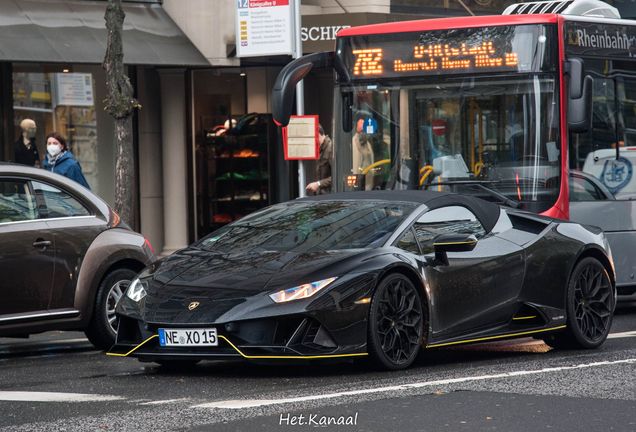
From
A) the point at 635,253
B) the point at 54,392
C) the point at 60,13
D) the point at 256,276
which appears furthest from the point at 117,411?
the point at 60,13

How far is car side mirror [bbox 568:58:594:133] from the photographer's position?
9930 millimetres

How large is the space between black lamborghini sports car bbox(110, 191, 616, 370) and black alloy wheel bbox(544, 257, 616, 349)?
1cm

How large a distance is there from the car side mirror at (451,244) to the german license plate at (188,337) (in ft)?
5.60

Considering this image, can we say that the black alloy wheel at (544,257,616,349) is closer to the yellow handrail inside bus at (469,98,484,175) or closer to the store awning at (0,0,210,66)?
the yellow handrail inside bus at (469,98,484,175)

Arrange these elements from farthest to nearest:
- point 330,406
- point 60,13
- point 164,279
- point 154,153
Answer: point 154,153 < point 60,13 < point 164,279 < point 330,406

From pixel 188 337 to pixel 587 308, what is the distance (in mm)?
3408

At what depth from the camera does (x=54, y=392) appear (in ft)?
21.2

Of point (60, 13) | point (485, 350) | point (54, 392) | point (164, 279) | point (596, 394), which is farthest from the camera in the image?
point (60, 13)

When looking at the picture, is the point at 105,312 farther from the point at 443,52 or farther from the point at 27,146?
the point at 27,146

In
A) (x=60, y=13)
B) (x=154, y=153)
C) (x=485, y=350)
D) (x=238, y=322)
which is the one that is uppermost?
(x=60, y=13)

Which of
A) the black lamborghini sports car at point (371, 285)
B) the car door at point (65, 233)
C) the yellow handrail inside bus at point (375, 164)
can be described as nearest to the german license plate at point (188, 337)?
the black lamborghini sports car at point (371, 285)

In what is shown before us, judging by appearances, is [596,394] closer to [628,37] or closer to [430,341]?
[430,341]

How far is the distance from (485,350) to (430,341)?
1.36 meters

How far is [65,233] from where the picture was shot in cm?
859
